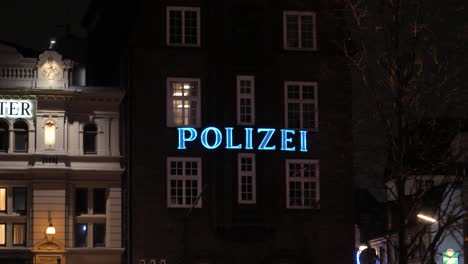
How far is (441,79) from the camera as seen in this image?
32750 mm

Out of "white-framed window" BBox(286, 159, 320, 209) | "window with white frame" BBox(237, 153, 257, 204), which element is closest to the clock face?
"window with white frame" BBox(237, 153, 257, 204)

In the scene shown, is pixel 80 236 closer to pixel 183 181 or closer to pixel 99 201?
pixel 99 201

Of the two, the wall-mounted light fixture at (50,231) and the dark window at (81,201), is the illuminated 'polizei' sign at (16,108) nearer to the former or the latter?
the dark window at (81,201)

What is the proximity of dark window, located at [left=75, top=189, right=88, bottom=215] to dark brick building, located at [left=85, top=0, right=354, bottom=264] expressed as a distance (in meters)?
2.52

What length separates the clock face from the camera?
205 ft

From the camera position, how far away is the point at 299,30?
64312 millimetres

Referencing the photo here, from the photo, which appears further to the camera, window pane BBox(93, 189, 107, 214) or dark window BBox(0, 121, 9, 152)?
window pane BBox(93, 189, 107, 214)

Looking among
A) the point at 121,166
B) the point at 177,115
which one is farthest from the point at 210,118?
the point at 121,166

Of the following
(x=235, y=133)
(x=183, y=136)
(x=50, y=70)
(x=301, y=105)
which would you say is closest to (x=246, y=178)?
(x=235, y=133)

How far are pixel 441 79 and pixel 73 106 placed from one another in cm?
3349

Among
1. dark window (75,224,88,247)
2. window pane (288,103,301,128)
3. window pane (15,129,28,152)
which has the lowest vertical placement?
dark window (75,224,88,247)

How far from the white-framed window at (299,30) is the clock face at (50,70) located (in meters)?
12.9

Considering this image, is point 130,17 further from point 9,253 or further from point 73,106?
point 9,253

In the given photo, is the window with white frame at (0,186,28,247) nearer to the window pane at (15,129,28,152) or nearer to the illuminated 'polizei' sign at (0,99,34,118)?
the window pane at (15,129,28,152)
